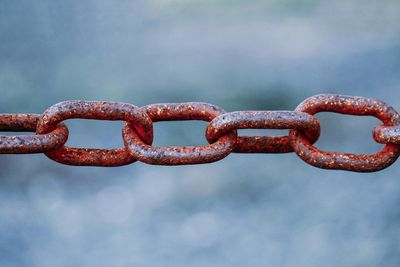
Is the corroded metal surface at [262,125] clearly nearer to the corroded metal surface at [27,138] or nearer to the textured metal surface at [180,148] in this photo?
the textured metal surface at [180,148]

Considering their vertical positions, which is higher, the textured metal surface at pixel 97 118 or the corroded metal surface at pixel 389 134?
the textured metal surface at pixel 97 118

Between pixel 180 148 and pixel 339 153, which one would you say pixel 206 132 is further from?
pixel 339 153

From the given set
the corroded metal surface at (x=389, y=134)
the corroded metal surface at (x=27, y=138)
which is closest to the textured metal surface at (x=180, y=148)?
the corroded metal surface at (x=27, y=138)

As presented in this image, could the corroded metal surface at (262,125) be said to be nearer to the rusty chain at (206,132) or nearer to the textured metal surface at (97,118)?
the rusty chain at (206,132)

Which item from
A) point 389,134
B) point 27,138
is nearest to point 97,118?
point 27,138

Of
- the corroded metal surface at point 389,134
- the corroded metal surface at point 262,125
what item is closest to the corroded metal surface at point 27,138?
the corroded metal surface at point 262,125

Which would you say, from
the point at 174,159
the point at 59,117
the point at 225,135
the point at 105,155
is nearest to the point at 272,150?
the point at 225,135
